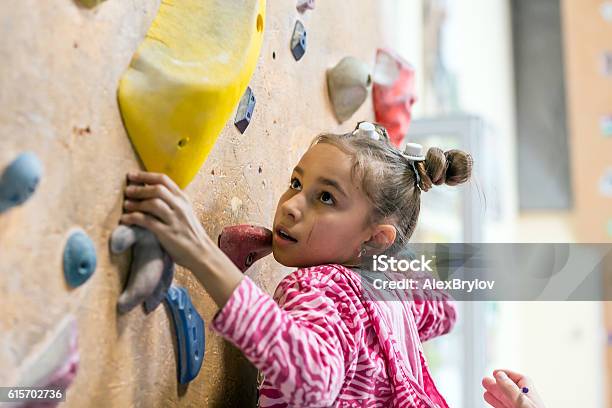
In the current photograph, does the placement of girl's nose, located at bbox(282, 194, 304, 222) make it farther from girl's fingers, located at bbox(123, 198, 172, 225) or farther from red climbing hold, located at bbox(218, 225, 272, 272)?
girl's fingers, located at bbox(123, 198, 172, 225)

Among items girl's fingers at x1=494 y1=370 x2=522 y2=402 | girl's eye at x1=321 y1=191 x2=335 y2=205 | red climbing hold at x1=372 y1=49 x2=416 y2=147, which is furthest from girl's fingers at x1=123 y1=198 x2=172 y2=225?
red climbing hold at x1=372 y1=49 x2=416 y2=147

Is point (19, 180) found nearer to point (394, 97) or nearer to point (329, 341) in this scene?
point (329, 341)

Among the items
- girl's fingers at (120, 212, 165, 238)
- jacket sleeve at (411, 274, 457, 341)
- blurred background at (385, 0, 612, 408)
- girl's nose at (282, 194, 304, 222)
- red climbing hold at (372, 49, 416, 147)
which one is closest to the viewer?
girl's fingers at (120, 212, 165, 238)

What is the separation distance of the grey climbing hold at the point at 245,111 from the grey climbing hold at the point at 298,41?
15cm

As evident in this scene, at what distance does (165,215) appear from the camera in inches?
23.7

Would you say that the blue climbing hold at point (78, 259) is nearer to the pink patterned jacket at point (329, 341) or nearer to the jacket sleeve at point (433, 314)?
the pink patterned jacket at point (329, 341)

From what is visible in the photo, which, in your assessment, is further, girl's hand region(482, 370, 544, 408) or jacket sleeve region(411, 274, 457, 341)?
jacket sleeve region(411, 274, 457, 341)

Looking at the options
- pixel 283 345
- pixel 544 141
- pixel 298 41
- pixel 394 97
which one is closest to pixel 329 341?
pixel 283 345

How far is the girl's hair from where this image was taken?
2.59 feet

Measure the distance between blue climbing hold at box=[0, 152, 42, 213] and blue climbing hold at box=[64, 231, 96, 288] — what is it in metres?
0.06

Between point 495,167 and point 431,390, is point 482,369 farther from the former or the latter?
point 495,167

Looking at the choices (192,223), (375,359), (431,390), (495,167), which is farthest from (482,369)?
(495,167)

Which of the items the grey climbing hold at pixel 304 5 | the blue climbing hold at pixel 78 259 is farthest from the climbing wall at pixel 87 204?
the grey climbing hold at pixel 304 5

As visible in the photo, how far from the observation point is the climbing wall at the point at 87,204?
50 centimetres
